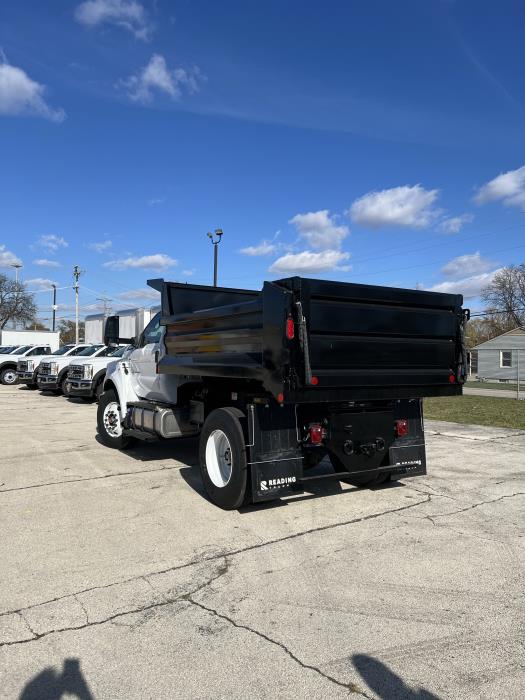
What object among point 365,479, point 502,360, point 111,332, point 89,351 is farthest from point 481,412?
point 502,360

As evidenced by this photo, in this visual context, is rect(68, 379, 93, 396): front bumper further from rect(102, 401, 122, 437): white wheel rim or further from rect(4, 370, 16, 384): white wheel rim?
rect(4, 370, 16, 384): white wheel rim

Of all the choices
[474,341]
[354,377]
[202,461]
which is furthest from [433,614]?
[474,341]

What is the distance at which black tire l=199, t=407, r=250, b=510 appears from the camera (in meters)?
5.45

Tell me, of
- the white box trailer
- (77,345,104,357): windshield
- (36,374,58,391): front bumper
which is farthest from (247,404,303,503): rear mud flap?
the white box trailer

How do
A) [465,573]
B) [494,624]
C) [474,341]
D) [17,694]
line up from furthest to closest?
[474,341] → [465,573] → [494,624] → [17,694]

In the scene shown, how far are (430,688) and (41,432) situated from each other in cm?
1008

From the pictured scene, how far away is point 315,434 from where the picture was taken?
18.2 ft

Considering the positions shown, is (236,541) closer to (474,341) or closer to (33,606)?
(33,606)

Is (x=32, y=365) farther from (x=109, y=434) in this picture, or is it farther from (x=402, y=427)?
(x=402, y=427)

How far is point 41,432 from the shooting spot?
11.3 m

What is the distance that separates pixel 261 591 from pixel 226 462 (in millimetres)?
2170

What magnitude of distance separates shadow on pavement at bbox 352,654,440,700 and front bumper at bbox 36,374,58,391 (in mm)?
17962

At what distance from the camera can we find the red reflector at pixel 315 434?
18.2 feet

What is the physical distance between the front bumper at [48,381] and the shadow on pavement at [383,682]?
17962 millimetres
